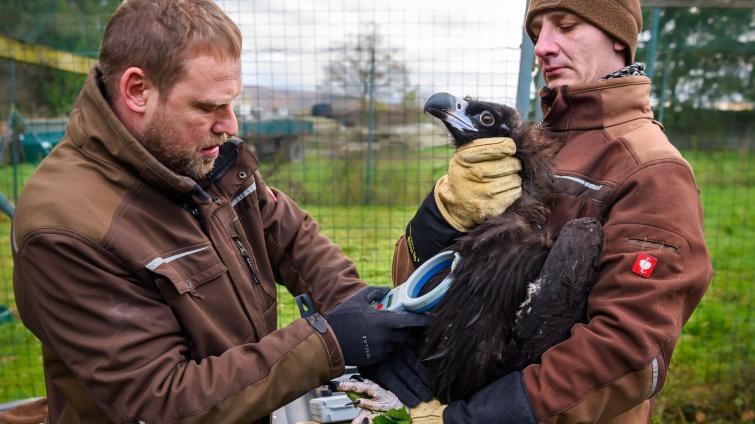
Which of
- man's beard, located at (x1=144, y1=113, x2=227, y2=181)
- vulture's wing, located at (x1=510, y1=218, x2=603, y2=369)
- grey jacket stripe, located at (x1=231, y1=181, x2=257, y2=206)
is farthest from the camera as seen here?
grey jacket stripe, located at (x1=231, y1=181, x2=257, y2=206)

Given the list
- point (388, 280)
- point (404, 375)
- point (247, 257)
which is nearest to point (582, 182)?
point (404, 375)

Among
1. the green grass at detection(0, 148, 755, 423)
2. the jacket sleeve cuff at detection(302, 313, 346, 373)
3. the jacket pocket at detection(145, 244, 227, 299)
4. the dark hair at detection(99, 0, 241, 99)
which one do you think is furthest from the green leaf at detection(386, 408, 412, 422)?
the green grass at detection(0, 148, 755, 423)

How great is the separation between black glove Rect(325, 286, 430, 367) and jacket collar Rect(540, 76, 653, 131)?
3.35ft

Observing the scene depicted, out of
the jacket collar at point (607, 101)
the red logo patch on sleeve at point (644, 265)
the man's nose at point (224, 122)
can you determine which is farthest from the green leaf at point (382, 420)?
the jacket collar at point (607, 101)

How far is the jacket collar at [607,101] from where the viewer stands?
2.24 m

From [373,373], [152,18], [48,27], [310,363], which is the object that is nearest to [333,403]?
[373,373]

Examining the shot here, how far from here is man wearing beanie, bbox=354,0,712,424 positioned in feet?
6.03

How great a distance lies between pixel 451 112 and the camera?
233 cm

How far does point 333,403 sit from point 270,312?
510mm

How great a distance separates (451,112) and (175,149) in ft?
3.57

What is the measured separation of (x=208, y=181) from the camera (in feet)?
8.06

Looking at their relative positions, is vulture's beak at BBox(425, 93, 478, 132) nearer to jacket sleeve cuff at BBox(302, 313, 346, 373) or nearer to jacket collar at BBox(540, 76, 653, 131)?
jacket collar at BBox(540, 76, 653, 131)

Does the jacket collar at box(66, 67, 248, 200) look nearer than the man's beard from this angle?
Yes

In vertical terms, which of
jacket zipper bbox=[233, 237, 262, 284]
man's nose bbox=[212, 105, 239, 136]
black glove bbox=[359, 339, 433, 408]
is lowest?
black glove bbox=[359, 339, 433, 408]
